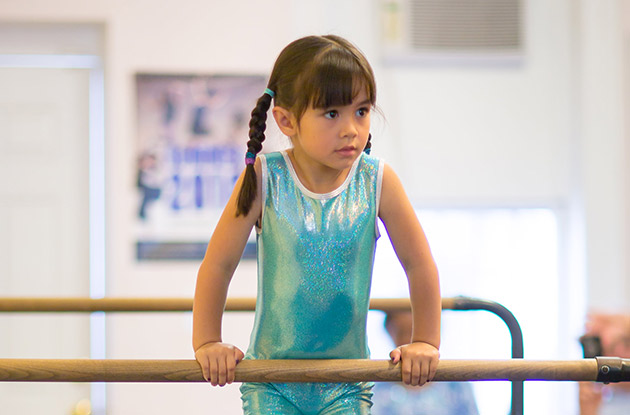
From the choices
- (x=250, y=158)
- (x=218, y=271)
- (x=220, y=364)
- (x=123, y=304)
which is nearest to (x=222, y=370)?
(x=220, y=364)

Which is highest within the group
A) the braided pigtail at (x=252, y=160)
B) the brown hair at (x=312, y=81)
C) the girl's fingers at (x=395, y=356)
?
the brown hair at (x=312, y=81)

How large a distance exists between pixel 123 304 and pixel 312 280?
0.50 m

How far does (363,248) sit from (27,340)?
8.04ft

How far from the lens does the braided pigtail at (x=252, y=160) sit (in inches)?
47.4

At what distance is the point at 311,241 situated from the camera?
1.20 m

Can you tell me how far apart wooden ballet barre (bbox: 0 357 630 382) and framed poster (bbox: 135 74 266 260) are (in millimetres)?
2151

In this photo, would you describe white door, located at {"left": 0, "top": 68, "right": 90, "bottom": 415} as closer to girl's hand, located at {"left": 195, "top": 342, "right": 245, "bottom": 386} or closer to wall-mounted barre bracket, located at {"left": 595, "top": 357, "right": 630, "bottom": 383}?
girl's hand, located at {"left": 195, "top": 342, "right": 245, "bottom": 386}

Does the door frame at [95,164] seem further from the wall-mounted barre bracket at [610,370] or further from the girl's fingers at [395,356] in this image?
the wall-mounted barre bracket at [610,370]

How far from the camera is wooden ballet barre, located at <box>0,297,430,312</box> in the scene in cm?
152

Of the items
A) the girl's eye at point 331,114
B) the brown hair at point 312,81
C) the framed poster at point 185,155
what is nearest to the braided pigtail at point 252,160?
the brown hair at point 312,81

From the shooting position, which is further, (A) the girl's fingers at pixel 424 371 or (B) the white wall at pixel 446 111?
(B) the white wall at pixel 446 111

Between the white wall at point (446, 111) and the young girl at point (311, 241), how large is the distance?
6.40 feet

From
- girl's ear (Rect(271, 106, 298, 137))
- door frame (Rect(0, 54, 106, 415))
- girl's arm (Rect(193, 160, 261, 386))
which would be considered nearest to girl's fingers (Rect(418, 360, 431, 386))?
girl's arm (Rect(193, 160, 261, 386))

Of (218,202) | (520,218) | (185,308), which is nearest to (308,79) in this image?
(185,308)
